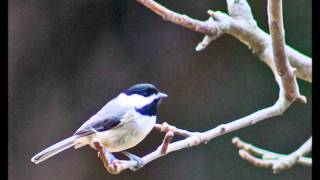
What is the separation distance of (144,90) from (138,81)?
0.15 ft

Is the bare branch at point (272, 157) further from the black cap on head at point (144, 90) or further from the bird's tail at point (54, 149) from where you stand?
the bird's tail at point (54, 149)

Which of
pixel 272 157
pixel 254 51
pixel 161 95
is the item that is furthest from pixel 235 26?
pixel 272 157

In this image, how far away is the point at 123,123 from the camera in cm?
215

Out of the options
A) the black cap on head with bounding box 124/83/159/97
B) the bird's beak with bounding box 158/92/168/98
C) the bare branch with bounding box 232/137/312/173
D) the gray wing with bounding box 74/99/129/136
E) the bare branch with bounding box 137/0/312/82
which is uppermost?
the bare branch with bounding box 137/0/312/82

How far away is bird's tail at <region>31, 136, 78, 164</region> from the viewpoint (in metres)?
2.23

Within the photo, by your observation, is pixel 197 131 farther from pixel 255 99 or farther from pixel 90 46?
pixel 90 46

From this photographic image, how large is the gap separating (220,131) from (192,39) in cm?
35

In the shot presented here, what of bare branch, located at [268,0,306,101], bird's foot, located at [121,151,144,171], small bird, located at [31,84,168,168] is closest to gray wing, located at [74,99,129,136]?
small bird, located at [31,84,168,168]

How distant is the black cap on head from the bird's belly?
0.09m

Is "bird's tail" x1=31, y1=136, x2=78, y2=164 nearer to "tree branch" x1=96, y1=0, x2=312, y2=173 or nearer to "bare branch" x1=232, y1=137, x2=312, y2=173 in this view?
"tree branch" x1=96, y1=0, x2=312, y2=173

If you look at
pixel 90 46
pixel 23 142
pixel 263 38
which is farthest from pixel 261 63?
pixel 23 142

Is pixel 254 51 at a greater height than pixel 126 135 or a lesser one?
greater

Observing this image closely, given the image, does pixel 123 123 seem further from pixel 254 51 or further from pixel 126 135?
pixel 254 51

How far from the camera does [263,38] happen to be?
2.17 meters
